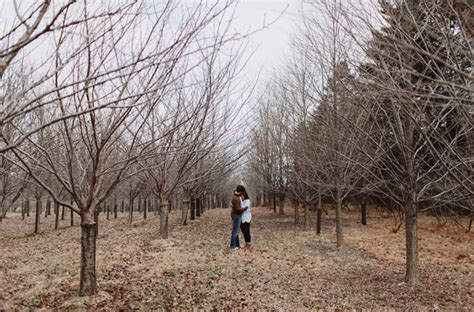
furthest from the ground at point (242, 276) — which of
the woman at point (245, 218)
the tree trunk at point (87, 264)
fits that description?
the woman at point (245, 218)

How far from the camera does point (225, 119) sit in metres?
8.04

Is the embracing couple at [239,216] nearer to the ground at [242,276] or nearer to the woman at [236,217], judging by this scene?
the woman at [236,217]

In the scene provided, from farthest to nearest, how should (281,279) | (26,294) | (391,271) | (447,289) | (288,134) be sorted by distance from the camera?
(288,134) → (391,271) → (281,279) → (447,289) → (26,294)

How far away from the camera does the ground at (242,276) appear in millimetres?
5203

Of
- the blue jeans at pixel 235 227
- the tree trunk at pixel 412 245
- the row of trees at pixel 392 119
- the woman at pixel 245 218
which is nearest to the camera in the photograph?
the row of trees at pixel 392 119

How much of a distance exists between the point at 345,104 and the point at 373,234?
6.90 metres

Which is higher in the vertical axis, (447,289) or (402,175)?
(402,175)

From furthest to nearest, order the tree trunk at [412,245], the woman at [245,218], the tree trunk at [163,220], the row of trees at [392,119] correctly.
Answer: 1. the tree trunk at [163,220]
2. the woman at [245,218]
3. the tree trunk at [412,245]
4. the row of trees at [392,119]

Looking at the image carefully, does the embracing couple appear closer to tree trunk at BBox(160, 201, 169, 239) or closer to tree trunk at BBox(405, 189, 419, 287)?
tree trunk at BBox(160, 201, 169, 239)

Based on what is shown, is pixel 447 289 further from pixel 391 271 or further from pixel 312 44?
pixel 312 44

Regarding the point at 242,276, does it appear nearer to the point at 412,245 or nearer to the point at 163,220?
the point at 412,245

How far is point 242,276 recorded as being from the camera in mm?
6789

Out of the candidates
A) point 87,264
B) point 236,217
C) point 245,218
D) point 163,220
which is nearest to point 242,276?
point 87,264

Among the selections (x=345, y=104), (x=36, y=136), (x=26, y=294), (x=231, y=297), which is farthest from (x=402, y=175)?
(x=36, y=136)
